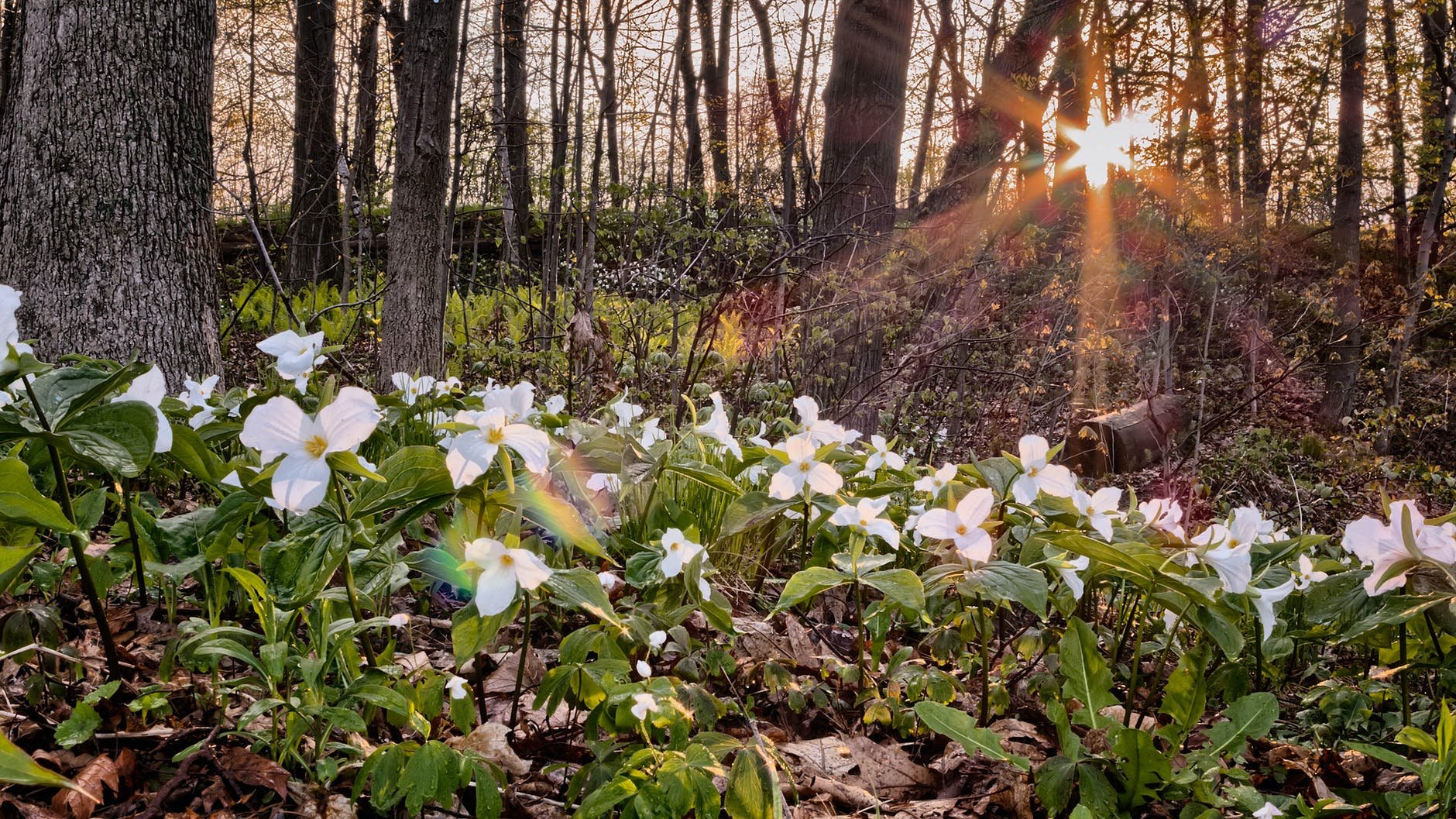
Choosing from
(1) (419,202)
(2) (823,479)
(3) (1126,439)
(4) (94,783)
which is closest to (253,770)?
(4) (94,783)

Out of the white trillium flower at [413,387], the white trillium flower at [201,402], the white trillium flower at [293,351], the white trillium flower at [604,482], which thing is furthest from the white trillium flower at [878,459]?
the white trillium flower at [201,402]

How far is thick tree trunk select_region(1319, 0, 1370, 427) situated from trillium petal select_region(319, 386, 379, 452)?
8769 millimetres

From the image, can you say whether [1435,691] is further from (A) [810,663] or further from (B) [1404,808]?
(A) [810,663]

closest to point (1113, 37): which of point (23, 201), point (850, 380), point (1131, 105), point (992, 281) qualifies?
point (1131, 105)

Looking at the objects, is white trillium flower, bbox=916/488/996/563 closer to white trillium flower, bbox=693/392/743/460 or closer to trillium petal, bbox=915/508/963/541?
trillium petal, bbox=915/508/963/541

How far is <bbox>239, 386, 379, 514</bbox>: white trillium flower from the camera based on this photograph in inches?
37.4

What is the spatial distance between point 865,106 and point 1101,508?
468 centimetres

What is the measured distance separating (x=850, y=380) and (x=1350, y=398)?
6.11 metres

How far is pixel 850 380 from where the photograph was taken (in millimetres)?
4902

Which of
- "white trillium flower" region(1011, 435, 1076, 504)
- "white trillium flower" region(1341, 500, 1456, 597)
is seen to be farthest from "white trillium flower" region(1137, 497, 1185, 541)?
"white trillium flower" region(1341, 500, 1456, 597)

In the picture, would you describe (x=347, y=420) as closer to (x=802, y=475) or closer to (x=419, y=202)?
(x=802, y=475)

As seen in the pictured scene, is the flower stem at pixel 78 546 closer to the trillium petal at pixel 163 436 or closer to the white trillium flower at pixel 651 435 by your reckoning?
A: the trillium petal at pixel 163 436

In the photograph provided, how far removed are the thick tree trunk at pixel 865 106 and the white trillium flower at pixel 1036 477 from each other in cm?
403

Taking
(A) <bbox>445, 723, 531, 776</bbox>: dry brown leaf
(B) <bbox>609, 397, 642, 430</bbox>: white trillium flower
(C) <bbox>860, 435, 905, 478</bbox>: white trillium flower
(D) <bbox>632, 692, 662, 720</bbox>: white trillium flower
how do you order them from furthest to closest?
(B) <bbox>609, 397, 642, 430</bbox>: white trillium flower, (C) <bbox>860, 435, 905, 478</bbox>: white trillium flower, (A) <bbox>445, 723, 531, 776</bbox>: dry brown leaf, (D) <bbox>632, 692, 662, 720</bbox>: white trillium flower
